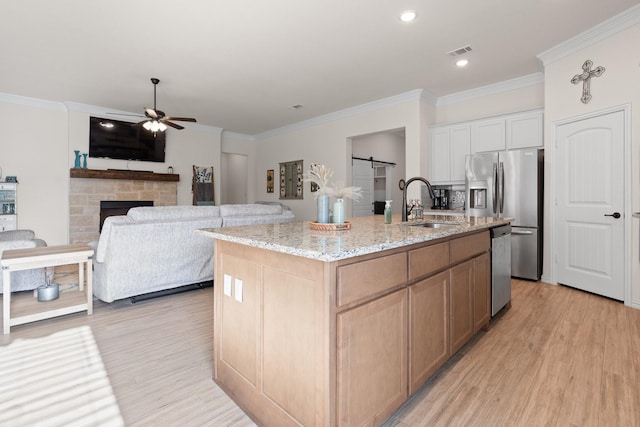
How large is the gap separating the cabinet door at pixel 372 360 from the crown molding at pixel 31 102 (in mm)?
7014

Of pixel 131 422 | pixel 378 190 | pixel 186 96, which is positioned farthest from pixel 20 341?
pixel 378 190

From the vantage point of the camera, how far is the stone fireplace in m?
5.91

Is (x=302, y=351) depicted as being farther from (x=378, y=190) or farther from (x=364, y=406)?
(x=378, y=190)

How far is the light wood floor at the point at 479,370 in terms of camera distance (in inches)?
64.2

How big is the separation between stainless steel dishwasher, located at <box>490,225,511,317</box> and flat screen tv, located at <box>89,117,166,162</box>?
6.58 m

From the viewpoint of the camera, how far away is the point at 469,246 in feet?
7.44

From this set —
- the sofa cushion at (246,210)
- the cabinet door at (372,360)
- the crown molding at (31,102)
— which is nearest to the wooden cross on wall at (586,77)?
the cabinet door at (372,360)

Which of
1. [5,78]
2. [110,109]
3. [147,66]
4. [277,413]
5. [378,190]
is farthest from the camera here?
[378,190]

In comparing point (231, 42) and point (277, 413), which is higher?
point (231, 42)

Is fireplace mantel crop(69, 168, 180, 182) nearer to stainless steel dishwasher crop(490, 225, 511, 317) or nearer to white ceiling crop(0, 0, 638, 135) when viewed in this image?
white ceiling crop(0, 0, 638, 135)

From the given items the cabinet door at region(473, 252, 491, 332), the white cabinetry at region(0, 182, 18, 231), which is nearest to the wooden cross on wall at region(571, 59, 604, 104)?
the cabinet door at region(473, 252, 491, 332)

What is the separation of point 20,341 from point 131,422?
1.60 meters

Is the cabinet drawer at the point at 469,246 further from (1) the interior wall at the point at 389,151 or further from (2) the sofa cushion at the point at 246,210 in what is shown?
(1) the interior wall at the point at 389,151

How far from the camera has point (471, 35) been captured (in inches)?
136
